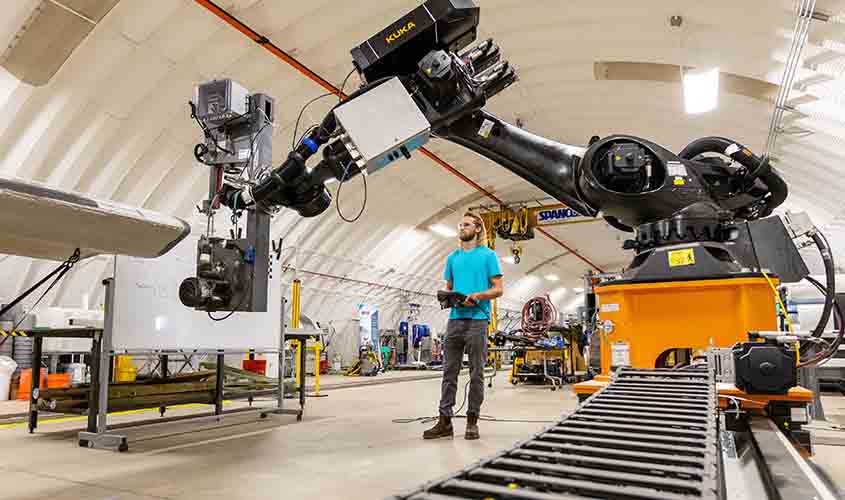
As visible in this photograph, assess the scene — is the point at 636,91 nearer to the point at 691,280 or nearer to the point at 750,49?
the point at 750,49

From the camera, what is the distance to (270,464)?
136 inches

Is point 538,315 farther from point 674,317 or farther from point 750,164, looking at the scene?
point 674,317

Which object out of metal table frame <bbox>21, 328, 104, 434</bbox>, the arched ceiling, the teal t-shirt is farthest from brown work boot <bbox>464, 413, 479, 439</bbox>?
the arched ceiling

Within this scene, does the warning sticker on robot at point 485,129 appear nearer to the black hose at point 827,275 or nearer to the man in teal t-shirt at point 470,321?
the man in teal t-shirt at point 470,321

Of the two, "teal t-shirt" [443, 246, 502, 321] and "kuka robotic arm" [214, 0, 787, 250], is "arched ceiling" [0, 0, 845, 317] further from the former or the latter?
"kuka robotic arm" [214, 0, 787, 250]

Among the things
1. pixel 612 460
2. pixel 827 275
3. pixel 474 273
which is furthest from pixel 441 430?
pixel 612 460

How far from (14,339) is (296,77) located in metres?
5.74

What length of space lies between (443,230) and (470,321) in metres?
12.2

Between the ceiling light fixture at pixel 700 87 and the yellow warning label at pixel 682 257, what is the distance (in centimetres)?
599

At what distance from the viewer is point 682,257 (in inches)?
118

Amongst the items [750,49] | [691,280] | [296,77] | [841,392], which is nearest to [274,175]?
[691,280]

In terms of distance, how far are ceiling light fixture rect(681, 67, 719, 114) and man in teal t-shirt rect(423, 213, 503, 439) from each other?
512cm

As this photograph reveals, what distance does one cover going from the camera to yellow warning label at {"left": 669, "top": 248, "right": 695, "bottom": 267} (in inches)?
117

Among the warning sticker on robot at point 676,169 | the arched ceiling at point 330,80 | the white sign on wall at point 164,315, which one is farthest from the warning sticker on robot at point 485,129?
the arched ceiling at point 330,80
